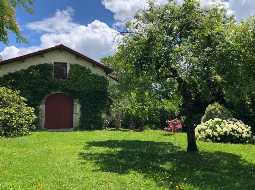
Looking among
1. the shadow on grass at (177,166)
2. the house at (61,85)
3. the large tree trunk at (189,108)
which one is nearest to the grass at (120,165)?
the shadow on grass at (177,166)

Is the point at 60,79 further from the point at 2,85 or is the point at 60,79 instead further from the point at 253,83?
the point at 253,83

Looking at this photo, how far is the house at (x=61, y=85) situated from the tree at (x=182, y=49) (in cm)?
1737

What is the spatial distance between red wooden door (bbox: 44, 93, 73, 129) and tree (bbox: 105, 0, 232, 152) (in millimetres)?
17876

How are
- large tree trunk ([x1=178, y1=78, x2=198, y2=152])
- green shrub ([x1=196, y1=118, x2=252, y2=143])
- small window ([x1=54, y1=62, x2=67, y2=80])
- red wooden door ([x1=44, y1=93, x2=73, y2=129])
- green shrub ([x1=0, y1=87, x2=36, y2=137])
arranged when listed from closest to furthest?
large tree trunk ([x1=178, y1=78, x2=198, y2=152]), green shrub ([x1=196, y1=118, x2=252, y2=143]), green shrub ([x1=0, y1=87, x2=36, y2=137]), red wooden door ([x1=44, y1=93, x2=73, y2=129]), small window ([x1=54, y1=62, x2=67, y2=80])

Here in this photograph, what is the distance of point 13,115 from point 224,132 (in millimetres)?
12917

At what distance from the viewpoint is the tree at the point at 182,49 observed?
20.2m

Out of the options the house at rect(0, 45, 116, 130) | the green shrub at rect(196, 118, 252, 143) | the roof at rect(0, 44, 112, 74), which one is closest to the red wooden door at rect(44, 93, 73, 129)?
the house at rect(0, 45, 116, 130)

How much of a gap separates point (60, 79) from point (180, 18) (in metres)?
19.5

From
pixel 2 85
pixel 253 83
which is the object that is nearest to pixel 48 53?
pixel 2 85

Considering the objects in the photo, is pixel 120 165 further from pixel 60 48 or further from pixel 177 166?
pixel 60 48

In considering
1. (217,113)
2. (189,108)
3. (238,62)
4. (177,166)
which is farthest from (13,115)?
(238,62)

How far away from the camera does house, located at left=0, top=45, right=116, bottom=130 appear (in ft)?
123

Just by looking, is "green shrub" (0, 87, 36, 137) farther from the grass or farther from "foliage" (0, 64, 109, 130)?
"foliage" (0, 64, 109, 130)

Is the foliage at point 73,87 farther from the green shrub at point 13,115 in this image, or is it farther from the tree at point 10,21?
the tree at point 10,21
